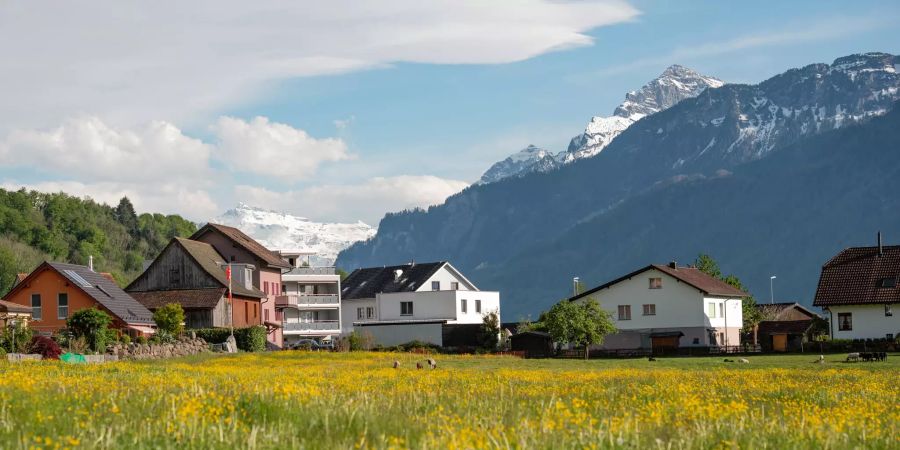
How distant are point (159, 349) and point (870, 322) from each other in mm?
58035

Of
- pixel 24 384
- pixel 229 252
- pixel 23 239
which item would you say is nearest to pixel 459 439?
pixel 24 384

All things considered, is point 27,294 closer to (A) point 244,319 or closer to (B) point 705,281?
(A) point 244,319

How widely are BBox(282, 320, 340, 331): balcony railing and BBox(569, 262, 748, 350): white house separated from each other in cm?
3401

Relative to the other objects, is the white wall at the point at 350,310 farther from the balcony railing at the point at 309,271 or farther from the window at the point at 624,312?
the window at the point at 624,312

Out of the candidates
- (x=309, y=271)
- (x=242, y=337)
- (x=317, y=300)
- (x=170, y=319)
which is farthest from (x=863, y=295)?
(x=309, y=271)

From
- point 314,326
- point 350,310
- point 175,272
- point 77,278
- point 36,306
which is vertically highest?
point 175,272

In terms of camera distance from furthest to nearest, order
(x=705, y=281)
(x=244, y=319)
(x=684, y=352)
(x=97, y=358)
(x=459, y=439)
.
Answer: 1. (x=705, y=281)
2. (x=244, y=319)
3. (x=684, y=352)
4. (x=97, y=358)
5. (x=459, y=439)

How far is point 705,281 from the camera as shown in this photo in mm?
106438

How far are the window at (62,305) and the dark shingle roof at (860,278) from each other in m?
57.0

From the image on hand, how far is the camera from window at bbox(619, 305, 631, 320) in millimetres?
104500

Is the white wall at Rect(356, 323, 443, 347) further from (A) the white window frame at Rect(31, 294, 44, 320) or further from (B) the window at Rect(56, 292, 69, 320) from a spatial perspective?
(A) the white window frame at Rect(31, 294, 44, 320)

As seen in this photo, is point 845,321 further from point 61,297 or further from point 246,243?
point 61,297

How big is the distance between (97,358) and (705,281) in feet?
219

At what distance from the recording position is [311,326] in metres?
127
